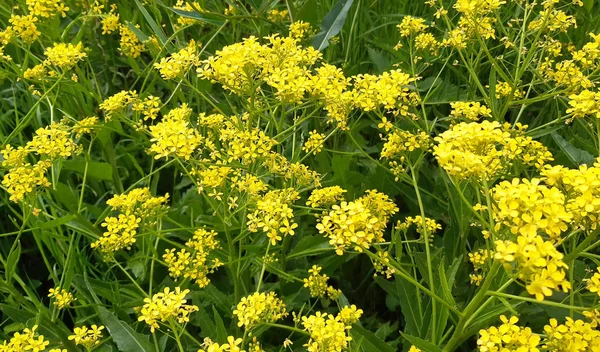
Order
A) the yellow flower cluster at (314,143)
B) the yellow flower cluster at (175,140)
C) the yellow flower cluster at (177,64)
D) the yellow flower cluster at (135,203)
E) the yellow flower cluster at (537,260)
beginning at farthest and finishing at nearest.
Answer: the yellow flower cluster at (314,143) → the yellow flower cluster at (135,203) → the yellow flower cluster at (177,64) → the yellow flower cluster at (175,140) → the yellow flower cluster at (537,260)

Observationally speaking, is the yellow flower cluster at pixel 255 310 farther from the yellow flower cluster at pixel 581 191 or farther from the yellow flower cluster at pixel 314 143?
the yellow flower cluster at pixel 581 191

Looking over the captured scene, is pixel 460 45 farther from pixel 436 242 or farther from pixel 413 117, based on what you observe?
pixel 436 242

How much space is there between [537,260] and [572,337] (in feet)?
1.16

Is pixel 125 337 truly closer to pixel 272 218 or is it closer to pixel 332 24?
pixel 272 218

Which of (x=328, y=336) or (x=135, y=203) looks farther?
(x=135, y=203)

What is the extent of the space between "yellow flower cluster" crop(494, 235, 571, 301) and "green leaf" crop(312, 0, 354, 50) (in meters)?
1.56

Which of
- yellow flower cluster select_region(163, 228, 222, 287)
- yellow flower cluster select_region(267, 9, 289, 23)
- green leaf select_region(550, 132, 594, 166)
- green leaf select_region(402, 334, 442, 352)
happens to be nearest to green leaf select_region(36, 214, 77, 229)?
yellow flower cluster select_region(163, 228, 222, 287)

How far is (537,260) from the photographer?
1.00 metres

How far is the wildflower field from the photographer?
1.27 m

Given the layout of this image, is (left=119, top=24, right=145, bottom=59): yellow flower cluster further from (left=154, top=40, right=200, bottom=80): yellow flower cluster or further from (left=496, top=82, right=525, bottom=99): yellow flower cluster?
(left=496, top=82, right=525, bottom=99): yellow flower cluster

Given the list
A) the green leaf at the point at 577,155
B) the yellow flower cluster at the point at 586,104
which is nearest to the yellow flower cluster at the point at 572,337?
the yellow flower cluster at the point at 586,104

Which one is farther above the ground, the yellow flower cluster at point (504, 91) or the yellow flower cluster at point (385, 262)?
the yellow flower cluster at point (504, 91)

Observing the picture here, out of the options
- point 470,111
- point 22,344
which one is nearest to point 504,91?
point 470,111

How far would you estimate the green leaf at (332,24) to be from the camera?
243cm
